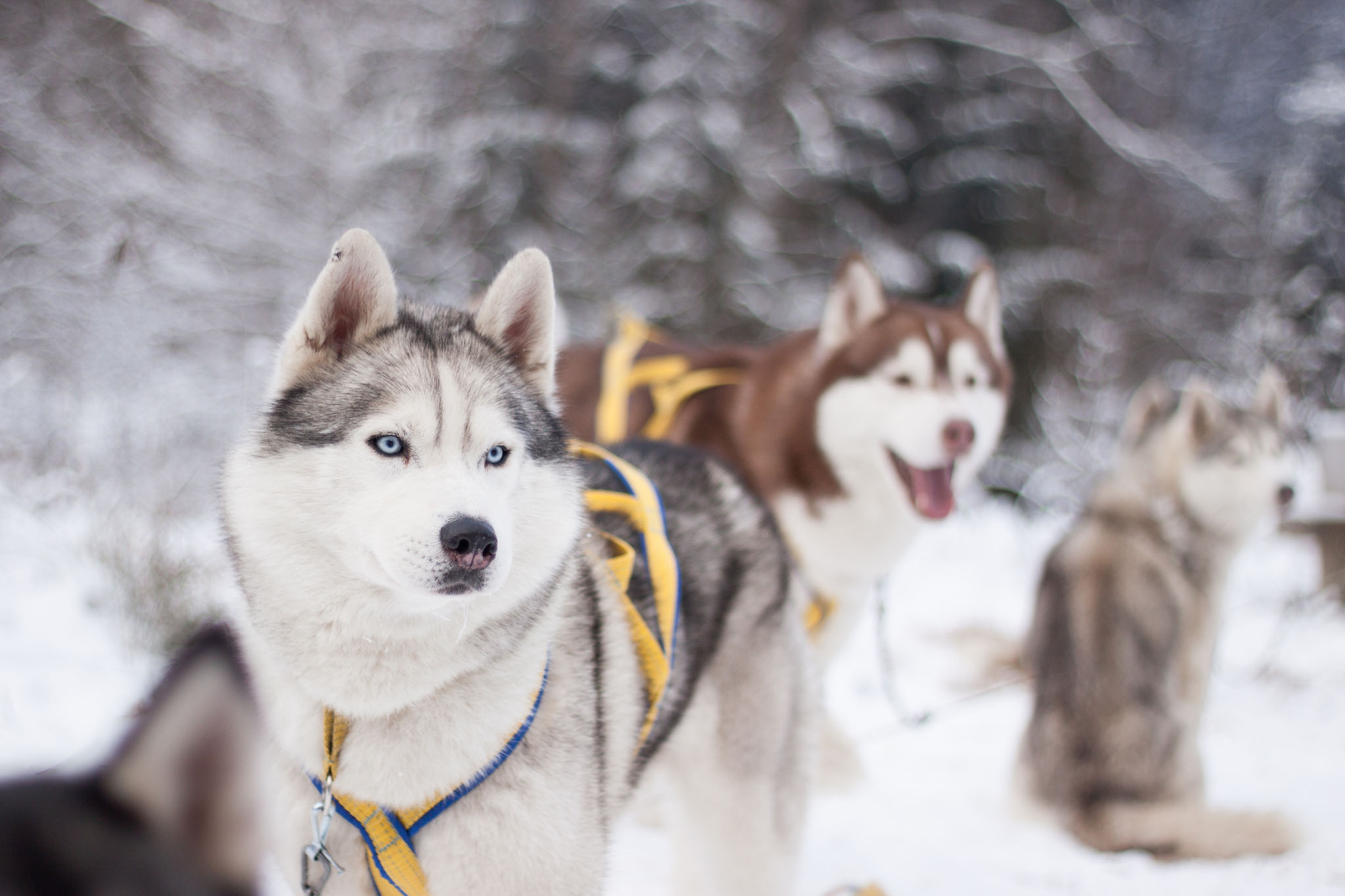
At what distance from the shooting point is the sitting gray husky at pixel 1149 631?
3287mm

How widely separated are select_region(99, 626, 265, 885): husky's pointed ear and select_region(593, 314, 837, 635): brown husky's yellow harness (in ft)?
10.4

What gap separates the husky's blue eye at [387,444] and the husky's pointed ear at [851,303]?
2526mm

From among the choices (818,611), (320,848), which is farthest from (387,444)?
(818,611)

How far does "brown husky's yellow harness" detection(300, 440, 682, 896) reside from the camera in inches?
55.5

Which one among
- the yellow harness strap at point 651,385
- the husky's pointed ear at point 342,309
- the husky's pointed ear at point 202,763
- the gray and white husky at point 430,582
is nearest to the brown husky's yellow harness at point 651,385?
the yellow harness strap at point 651,385

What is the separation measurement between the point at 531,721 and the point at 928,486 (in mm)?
2296

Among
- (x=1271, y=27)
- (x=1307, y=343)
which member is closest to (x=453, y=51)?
(x=1307, y=343)

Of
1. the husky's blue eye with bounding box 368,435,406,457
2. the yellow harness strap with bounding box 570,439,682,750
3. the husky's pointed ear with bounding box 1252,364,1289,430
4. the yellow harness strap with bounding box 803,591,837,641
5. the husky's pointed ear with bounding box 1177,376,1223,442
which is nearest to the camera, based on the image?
the husky's blue eye with bounding box 368,435,406,457

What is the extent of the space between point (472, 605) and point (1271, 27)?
584 inches

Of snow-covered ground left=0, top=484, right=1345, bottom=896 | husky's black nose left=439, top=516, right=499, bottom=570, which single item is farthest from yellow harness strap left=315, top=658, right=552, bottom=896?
snow-covered ground left=0, top=484, right=1345, bottom=896

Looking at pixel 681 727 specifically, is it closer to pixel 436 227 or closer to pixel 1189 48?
pixel 436 227

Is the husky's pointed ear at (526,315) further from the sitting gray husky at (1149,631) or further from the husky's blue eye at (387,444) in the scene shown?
the sitting gray husky at (1149,631)

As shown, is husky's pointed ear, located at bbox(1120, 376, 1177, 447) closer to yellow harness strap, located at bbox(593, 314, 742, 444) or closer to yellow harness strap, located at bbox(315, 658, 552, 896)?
yellow harness strap, located at bbox(593, 314, 742, 444)

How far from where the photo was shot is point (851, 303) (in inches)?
143
